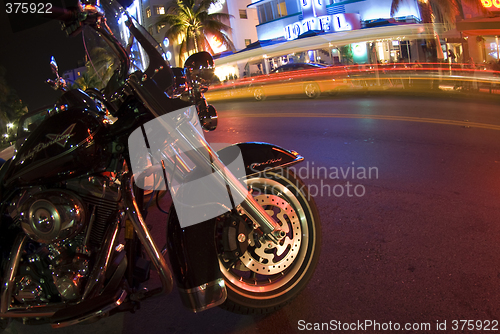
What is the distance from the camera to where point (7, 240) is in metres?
2.45

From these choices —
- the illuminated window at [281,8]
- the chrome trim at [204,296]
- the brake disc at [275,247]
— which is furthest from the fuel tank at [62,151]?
the illuminated window at [281,8]

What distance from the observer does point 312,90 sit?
49.9 ft

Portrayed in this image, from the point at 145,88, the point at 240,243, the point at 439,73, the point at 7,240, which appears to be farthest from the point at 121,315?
the point at 439,73

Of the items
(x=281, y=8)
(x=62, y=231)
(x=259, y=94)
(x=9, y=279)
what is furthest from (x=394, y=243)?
(x=281, y=8)

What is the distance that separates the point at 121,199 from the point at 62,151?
429 millimetres

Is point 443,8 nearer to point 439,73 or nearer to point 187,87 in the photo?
point 439,73

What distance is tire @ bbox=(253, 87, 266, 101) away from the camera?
16828 mm

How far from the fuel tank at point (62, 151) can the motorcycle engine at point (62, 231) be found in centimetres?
8

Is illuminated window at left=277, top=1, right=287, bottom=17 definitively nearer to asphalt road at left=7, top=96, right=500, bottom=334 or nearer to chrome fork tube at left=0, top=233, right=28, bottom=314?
asphalt road at left=7, top=96, right=500, bottom=334

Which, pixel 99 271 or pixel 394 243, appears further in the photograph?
pixel 394 243

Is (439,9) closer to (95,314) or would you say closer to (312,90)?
(312,90)

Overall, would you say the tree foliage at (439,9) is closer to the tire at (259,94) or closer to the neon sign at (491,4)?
the neon sign at (491,4)

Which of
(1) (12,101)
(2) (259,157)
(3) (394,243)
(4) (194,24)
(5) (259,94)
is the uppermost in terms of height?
(4) (194,24)

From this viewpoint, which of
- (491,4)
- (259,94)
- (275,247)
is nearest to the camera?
(275,247)
